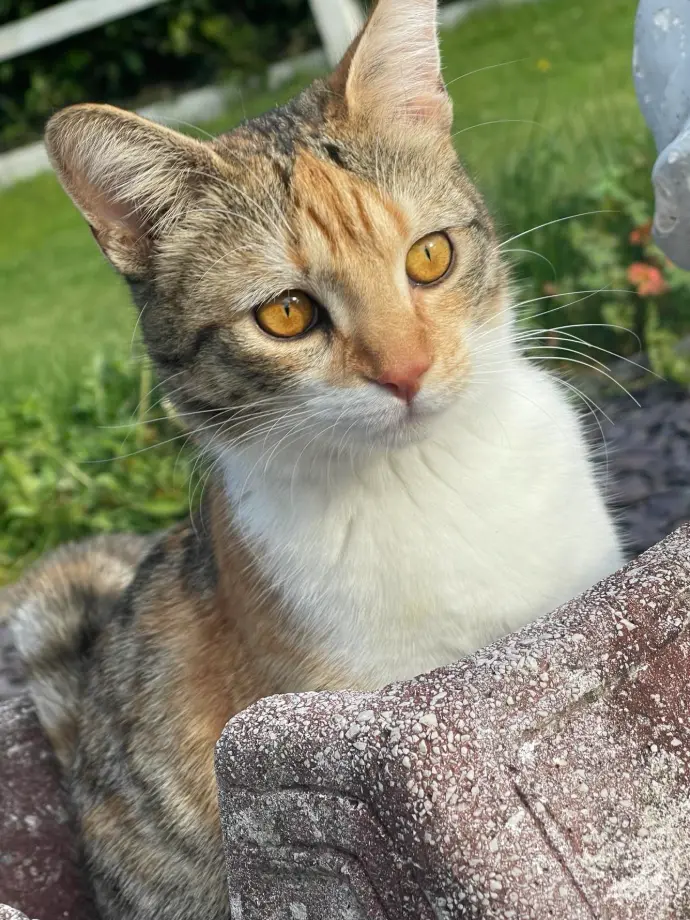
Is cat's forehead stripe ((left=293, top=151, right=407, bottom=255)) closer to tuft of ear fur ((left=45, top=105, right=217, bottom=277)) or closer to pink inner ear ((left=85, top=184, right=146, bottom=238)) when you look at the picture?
tuft of ear fur ((left=45, top=105, right=217, bottom=277))

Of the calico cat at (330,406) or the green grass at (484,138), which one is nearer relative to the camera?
the calico cat at (330,406)

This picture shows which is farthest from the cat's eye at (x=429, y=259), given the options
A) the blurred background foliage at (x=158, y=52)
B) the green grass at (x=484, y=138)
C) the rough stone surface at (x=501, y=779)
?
the blurred background foliage at (x=158, y=52)

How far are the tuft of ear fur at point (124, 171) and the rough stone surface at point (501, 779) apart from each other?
0.93 meters

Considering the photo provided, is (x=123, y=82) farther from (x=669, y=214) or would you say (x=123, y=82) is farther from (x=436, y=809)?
(x=436, y=809)

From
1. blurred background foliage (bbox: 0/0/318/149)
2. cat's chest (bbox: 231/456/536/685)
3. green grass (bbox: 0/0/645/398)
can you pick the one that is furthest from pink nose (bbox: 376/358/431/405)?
blurred background foliage (bbox: 0/0/318/149)

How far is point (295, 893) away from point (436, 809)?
13.0 inches

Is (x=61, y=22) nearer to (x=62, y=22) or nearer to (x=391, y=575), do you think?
(x=62, y=22)

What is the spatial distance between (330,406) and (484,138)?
13.7 feet

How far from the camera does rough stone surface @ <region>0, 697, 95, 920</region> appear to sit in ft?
7.64

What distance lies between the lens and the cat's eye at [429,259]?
73.2 inches

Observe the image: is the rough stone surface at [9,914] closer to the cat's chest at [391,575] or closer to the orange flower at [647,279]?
the cat's chest at [391,575]

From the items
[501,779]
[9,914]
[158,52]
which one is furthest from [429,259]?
[158,52]

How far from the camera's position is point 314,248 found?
180 cm

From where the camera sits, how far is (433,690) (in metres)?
1.38
